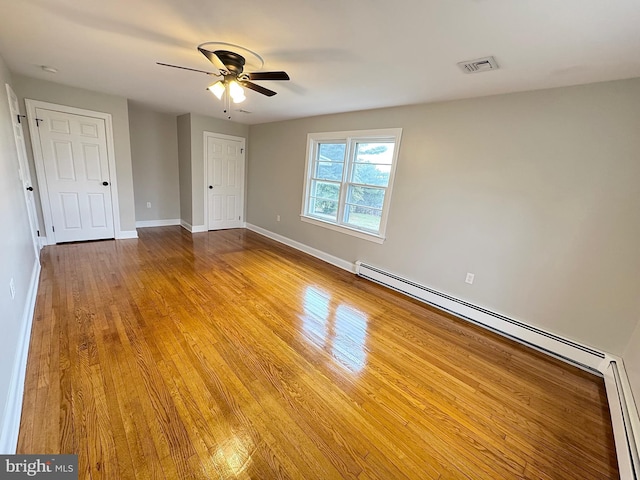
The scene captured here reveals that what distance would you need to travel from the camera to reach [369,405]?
1695 mm

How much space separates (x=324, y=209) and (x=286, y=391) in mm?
3217

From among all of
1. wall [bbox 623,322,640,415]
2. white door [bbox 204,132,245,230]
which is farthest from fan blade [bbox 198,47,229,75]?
wall [bbox 623,322,640,415]

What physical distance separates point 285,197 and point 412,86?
307cm

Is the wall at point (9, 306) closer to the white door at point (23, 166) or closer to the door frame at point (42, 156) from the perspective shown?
the white door at point (23, 166)

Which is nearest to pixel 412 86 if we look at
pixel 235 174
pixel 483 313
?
pixel 483 313

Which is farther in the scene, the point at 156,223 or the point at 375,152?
the point at 156,223

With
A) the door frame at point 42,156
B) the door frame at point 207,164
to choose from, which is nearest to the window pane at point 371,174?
the door frame at point 207,164

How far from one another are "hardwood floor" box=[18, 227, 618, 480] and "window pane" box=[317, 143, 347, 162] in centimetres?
235

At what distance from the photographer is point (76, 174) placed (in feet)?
13.1

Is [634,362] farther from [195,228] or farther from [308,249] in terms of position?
[195,228]

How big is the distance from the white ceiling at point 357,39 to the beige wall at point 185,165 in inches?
86.9

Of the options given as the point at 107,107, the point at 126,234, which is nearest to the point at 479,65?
the point at 107,107

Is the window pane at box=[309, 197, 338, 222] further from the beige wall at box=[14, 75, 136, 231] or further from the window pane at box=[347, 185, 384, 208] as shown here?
the beige wall at box=[14, 75, 136, 231]

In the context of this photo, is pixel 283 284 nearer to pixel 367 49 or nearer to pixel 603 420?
pixel 367 49
